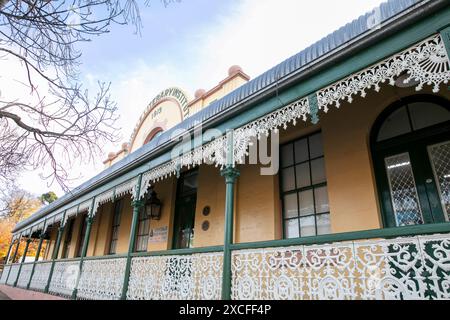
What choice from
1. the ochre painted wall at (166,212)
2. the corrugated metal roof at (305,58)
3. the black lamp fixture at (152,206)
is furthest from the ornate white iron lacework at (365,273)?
the black lamp fixture at (152,206)

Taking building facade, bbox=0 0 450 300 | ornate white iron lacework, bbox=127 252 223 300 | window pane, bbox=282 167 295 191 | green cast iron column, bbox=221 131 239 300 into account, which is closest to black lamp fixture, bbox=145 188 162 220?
building facade, bbox=0 0 450 300

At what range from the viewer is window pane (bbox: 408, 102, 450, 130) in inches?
158

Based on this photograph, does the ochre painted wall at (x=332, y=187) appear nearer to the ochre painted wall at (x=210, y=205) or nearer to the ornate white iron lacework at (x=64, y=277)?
the ochre painted wall at (x=210, y=205)

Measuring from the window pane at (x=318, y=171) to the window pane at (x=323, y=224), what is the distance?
63 centimetres

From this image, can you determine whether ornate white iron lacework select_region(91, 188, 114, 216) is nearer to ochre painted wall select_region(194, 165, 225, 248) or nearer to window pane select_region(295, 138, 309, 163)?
ochre painted wall select_region(194, 165, 225, 248)

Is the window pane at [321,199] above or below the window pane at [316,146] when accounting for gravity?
below

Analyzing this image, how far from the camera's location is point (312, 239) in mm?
3207

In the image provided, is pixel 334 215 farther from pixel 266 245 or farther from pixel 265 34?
pixel 265 34

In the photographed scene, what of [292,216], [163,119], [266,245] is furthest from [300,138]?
[163,119]

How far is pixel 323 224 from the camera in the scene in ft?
16.0

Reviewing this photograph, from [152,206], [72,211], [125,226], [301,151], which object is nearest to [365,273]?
[301,151]

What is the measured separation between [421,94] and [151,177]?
5078mm

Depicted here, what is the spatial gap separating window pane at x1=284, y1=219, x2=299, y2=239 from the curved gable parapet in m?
6.34

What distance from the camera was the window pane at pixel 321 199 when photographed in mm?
4957
